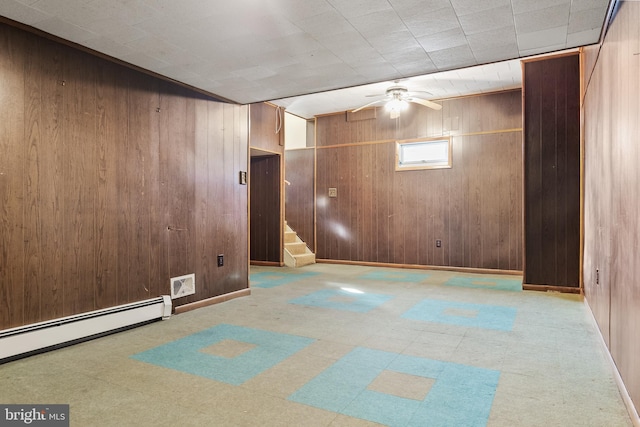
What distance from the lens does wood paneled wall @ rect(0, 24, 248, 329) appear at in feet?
9.28

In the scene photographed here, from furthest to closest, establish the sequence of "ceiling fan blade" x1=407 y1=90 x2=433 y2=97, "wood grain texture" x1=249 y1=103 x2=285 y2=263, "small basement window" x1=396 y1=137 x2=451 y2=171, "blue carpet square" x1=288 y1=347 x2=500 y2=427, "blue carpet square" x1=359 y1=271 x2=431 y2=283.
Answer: "wood grain texture" x1=249 y1=103 x2=285 y2=263, "small basement window" x1=396 y1=137 x2=451 y2=171, "ceiling fan blade" x1=407 y1=90 x2=433 y2=97, "blue carpet square" x1=359 y1=271 x2=431 y2=283, "blue carpet square" x1=288 y1=347 x2=500 y2=427

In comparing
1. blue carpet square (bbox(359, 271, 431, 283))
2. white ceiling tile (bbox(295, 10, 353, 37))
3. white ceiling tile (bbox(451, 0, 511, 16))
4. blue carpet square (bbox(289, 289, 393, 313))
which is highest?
white ceiling tile (bbox(295, 10, 353, 37))

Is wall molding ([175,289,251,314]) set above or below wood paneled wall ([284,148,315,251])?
below

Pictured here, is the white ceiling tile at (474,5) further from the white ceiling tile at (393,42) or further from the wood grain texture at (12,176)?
the wood grain texture at (12,176)

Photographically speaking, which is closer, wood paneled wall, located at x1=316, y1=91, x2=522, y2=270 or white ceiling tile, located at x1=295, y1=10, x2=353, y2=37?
white ceiling tile, located at x1=295, y1=10, x2=353, y2=37

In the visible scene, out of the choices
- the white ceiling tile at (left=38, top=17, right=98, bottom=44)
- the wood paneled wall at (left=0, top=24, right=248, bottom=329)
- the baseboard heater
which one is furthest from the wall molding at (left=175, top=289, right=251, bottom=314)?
the white ceiling tile at (left=38, top=17, right=98, bottom=44)

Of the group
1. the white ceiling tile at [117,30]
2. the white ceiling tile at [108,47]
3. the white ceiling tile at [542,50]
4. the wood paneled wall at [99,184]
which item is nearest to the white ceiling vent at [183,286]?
the wood paneled wall at [99,184]

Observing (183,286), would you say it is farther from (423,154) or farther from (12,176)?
(423,154)

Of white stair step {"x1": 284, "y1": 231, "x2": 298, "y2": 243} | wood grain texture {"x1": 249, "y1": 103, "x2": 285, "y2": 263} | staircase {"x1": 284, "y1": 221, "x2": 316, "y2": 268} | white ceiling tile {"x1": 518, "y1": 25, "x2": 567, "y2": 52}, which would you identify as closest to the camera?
white ceiling tile {"x1": 518, "y1": 25, "x2": 567, "y2": 52}

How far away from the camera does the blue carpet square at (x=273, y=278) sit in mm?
5730

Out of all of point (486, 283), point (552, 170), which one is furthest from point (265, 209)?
point (552, 170)

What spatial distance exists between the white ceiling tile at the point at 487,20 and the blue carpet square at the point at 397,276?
3956 mm

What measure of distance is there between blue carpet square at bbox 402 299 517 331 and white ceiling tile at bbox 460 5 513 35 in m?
2.52

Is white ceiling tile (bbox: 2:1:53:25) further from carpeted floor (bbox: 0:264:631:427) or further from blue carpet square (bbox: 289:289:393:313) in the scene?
blue carpet square (bbox: 289:289:393:313)
